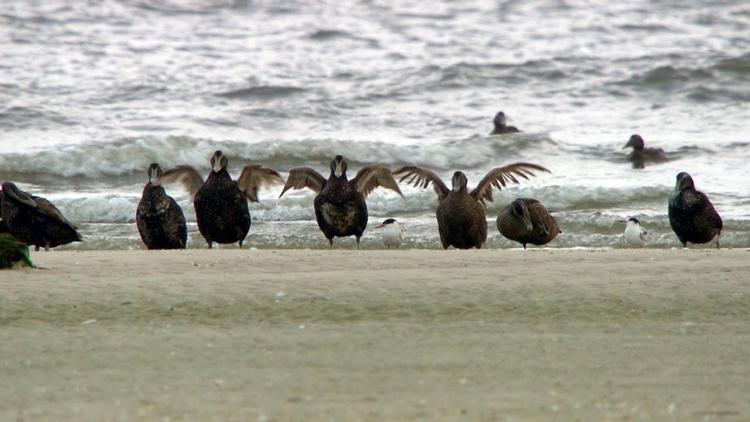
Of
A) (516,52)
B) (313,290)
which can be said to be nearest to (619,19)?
(516,52)

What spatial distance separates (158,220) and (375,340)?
5.38 metres

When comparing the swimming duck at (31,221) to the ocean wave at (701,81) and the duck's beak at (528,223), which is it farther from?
the ocean wave at (701,81)

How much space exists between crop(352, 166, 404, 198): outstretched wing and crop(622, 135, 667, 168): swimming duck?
486 centimetres

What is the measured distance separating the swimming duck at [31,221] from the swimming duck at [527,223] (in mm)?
3585

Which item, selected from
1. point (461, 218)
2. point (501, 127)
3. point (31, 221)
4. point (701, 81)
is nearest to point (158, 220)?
point (31, 221)

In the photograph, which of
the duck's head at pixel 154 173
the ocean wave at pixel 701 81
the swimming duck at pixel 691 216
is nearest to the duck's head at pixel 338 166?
the duck's head at pixel 154 173

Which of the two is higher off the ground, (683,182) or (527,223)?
(683,182)

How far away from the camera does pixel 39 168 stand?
1614 centimetres

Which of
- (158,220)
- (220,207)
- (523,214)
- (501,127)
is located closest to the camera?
(158,220)

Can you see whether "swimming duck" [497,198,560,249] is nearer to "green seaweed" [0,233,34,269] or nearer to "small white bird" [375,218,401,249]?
"small white bird" [375,218,401,249]

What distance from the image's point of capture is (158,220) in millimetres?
10938

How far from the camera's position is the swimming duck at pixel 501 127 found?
729 inches

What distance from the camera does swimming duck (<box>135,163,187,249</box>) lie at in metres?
10.9

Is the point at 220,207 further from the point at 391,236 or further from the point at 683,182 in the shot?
the point at 683,182
